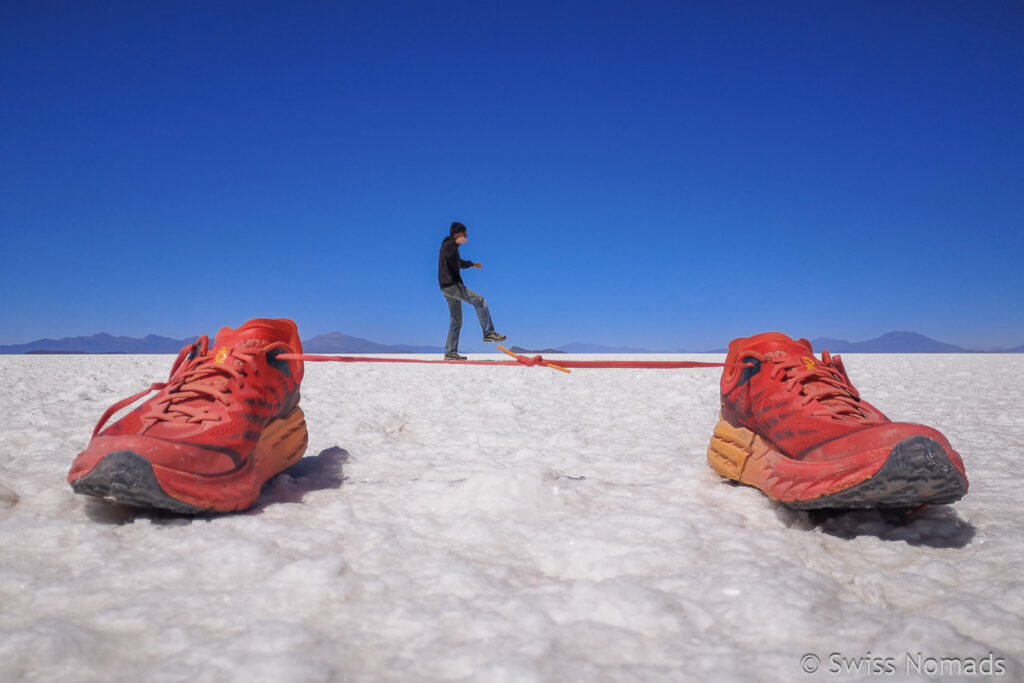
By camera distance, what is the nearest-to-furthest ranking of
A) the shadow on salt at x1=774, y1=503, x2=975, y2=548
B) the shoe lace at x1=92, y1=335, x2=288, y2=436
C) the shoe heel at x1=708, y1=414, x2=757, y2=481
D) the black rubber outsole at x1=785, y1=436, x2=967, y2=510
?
the black rubber outsole at x1=785, y1=436, x2=967, y2=510 < the shadow on salt at x1=774, y1=503, x2=975, y2=548 < the shoe lace at x1=92, y1=335, x2=288, y2=436 < the shoe heel at x1=708, y1=414, x2=757, y2=481

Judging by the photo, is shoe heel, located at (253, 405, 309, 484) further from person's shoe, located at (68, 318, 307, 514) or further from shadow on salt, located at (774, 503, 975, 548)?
shadow on salt, located at (774, 503, 975, 548)

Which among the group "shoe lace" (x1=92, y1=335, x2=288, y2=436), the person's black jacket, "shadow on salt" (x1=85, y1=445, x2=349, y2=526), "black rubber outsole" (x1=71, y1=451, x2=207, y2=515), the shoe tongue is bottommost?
"shadow on salt" (x1=85, y1=445, x2=349, y2=526)

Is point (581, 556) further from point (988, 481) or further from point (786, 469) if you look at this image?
point (988, 481)

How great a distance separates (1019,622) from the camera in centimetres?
102

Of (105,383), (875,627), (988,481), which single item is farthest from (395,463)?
Answer: (105,383)

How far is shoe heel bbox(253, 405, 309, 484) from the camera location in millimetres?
1778

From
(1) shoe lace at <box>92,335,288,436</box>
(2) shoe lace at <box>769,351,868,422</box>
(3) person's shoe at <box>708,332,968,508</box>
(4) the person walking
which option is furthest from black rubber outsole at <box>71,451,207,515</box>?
(4) the person walking

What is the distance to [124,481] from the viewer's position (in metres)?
1.38

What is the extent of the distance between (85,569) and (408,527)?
27.4 inches

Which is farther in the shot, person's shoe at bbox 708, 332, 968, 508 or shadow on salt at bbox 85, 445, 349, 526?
shadow on salt at bbox 85, 445, 349, 526

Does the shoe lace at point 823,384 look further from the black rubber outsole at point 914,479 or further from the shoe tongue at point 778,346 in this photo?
the black rubber outsole at point 914,479

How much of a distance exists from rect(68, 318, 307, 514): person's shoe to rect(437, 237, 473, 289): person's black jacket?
6725 mm

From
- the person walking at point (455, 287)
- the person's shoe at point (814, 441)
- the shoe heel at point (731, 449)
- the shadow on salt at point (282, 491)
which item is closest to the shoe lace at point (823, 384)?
the person's shoe at point (814, 441)

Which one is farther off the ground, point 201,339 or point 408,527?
point 201,339
